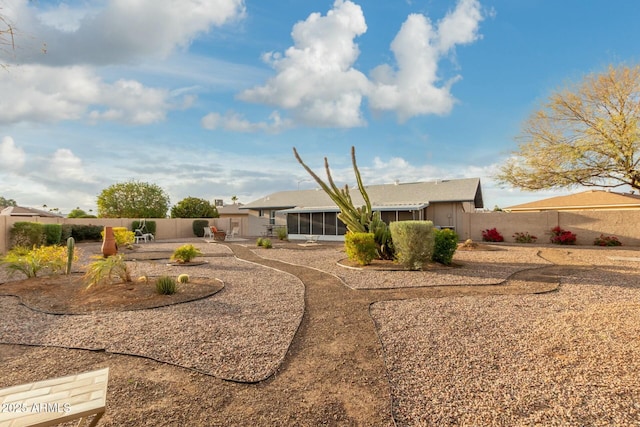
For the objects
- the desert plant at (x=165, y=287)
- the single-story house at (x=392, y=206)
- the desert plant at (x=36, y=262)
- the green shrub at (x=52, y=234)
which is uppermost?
the single-story house at (x=392, y=206)

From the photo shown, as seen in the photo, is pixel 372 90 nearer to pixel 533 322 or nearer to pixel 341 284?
pixel 341 284

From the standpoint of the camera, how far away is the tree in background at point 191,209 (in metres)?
37.0

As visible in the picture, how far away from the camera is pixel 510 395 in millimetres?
3012

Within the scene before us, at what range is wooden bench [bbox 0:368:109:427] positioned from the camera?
1.97 m

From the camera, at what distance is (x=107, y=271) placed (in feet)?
23.8

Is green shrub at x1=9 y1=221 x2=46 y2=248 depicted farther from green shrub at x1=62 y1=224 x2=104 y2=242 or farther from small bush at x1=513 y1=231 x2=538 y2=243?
small bush at x1=513 y1=231 x2=538 y2=243

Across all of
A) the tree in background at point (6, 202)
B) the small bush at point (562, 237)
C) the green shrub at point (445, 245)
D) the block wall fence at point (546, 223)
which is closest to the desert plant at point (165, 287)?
the green shrub at point (445, 245)

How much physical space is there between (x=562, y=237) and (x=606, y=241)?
1875mm

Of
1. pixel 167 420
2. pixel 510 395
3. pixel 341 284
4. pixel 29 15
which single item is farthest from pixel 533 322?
pixel 29 15

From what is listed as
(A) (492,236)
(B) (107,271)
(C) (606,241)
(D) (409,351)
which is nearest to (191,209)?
(A) (492,236)

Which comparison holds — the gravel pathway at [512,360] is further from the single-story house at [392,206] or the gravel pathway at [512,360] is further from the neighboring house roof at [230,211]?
the neighboring house roof at [230,211]

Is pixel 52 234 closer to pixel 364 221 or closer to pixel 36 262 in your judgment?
pixel 36 262

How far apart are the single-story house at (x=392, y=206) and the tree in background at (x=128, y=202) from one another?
690 inches

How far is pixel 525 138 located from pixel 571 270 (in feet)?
21.9
